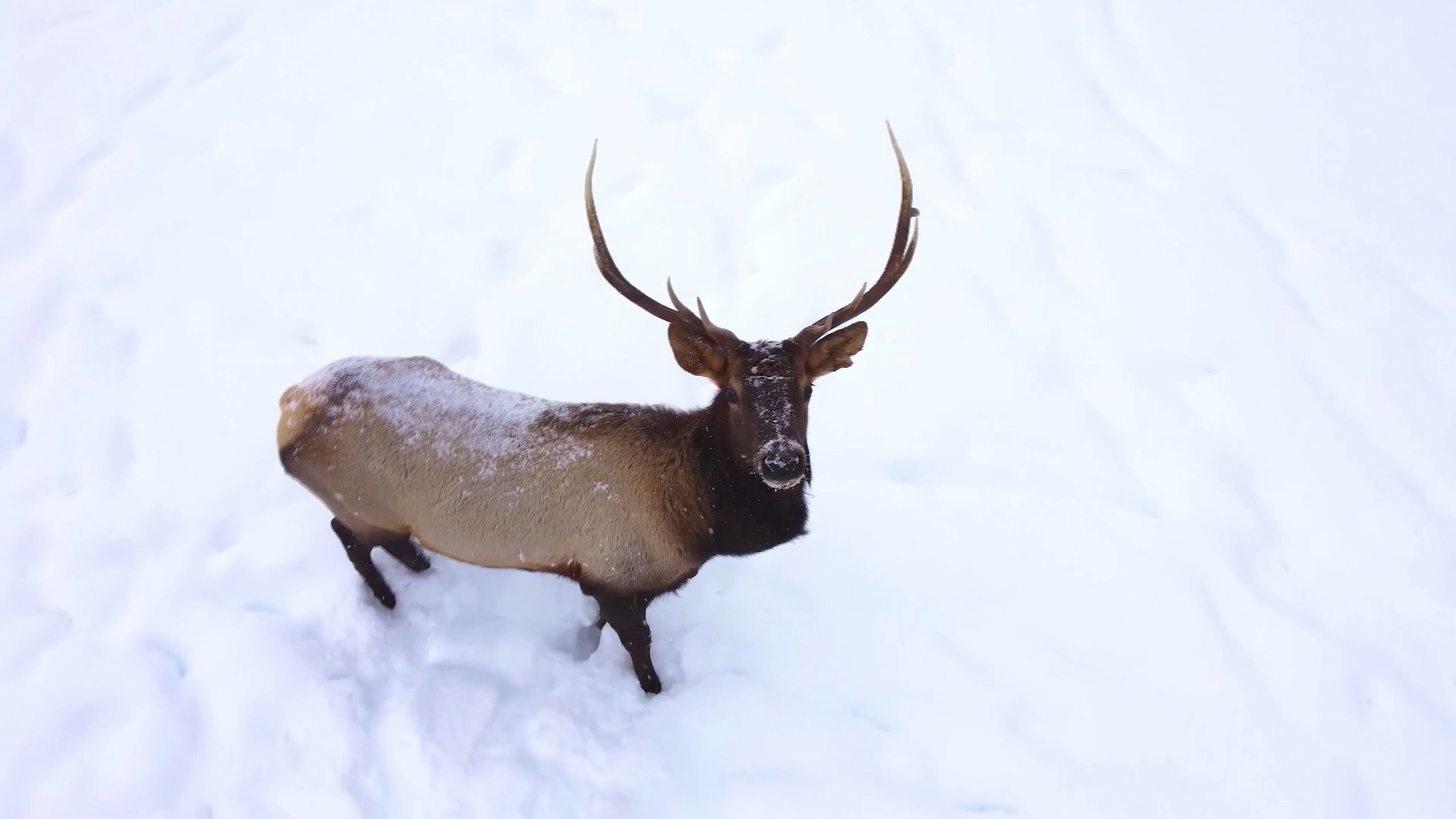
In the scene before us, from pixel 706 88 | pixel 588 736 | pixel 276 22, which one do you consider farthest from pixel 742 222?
pixel 276 22

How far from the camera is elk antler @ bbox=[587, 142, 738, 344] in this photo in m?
3.03

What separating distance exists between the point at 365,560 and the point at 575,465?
50.3 inches

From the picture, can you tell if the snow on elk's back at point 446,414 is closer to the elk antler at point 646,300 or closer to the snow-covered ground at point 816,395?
the elk antler at point 646,300

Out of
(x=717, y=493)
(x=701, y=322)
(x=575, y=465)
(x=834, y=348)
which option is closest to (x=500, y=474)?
(x=575, y=465)

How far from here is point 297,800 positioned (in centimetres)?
320

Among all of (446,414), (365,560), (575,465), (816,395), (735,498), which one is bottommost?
(816,395)

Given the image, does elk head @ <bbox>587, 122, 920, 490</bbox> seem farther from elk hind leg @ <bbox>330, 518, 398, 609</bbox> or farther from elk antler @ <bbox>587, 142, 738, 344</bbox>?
elk hind leg @ <bbox>330, 518, 398, 609</bbox>

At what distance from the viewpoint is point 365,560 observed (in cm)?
364

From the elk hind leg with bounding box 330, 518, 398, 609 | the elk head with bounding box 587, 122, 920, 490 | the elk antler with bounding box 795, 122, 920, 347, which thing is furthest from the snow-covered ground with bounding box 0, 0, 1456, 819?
the elk antler with bounding box 795, 122, 920, 347

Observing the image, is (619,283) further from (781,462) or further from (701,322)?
(781,462)

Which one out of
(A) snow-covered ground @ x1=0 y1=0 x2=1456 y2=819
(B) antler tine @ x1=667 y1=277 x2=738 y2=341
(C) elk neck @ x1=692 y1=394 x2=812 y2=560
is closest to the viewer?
(B) antler tine @ x1=667 y1=277 x2=738 y2=341

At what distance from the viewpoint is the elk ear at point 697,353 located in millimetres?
3066

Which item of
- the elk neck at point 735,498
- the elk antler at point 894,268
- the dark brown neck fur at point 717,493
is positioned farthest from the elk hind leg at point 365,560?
the elk antler at point 894,268

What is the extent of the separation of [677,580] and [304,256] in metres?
3.89
